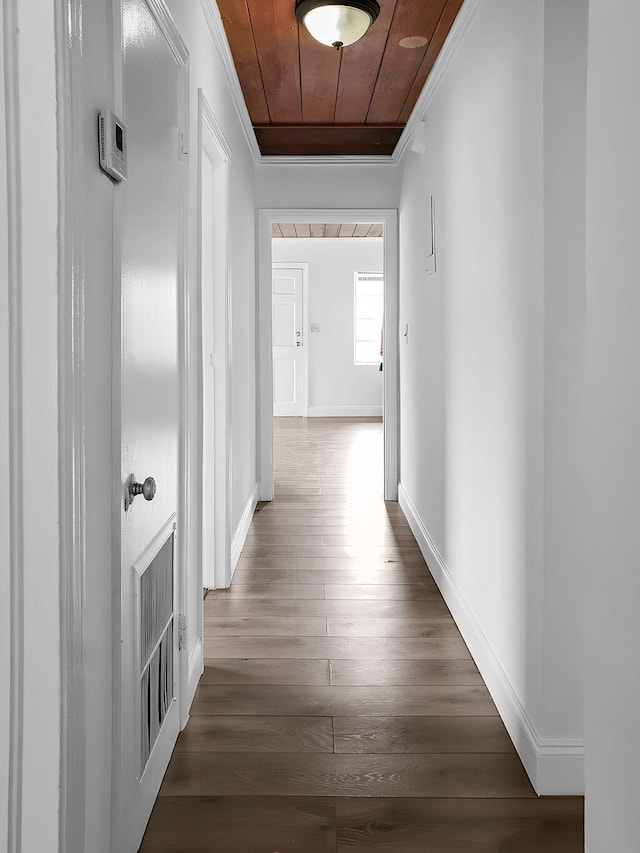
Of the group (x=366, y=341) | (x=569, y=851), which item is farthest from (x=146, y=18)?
(x=366, y=341)

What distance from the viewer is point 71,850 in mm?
1201

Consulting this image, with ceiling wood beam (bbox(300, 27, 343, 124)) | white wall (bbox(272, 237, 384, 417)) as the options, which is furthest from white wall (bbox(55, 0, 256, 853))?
white wall (bbox(272, 237, 384, 417))

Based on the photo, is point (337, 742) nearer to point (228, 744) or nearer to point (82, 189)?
point (228, 744)

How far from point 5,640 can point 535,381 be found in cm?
149

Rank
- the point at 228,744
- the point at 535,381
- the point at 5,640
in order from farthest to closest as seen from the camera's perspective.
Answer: the point at 228,744
the point at 535,381
the point at 5,640

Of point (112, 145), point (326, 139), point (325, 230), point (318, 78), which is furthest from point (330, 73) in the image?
point (325, 230)

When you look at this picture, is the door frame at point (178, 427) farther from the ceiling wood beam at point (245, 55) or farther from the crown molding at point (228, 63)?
the ceiling wood beam at point (245, 55)

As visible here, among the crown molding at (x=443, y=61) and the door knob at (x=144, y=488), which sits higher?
the crown molding at (x=443, y=61)

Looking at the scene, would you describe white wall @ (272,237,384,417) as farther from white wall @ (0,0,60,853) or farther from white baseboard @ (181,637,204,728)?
white wall @ (0,0,60,853)

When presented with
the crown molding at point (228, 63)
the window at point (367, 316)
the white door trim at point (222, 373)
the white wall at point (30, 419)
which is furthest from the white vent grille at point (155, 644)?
the window at point (367, 316)

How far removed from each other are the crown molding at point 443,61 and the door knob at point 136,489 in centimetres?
213

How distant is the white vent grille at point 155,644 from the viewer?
5.60 ft

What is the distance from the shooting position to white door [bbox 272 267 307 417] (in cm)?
1052

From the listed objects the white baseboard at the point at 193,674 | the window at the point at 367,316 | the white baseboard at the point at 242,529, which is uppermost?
the window at the point at 367,316
